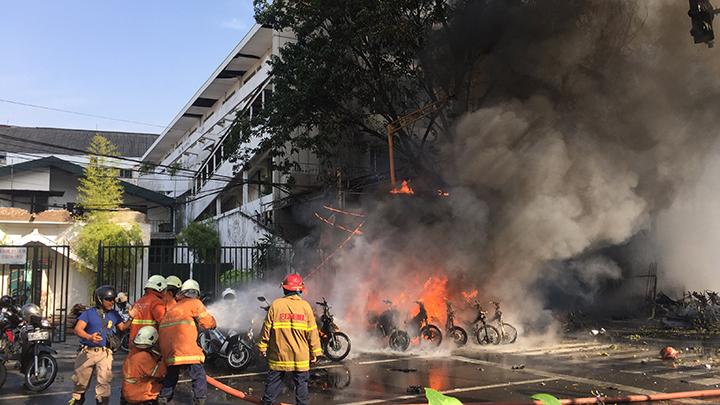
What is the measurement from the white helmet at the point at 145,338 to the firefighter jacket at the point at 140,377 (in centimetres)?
8

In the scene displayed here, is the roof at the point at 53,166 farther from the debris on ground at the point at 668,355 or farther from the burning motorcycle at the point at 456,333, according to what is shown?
the debris on ground at the point at 668,355

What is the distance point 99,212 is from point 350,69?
1344 cm

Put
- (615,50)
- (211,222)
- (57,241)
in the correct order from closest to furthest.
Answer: (615,50) → (57,241) → (211,222)

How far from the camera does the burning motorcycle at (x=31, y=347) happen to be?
7883 mm

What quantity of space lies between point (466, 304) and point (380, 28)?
7.80 metres

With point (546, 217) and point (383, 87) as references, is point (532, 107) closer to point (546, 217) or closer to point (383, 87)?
point (546, 217)

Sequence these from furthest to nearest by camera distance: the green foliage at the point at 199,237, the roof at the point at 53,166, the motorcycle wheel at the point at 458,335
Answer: the green foliage at the point at 199,237 < the roof at the point at 53,166 < the motorcycle wheel at the point at 458,335

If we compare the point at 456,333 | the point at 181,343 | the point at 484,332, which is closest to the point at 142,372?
the point at 181,343

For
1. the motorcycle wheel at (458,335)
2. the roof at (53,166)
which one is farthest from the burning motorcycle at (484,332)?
the roof at (53,166)

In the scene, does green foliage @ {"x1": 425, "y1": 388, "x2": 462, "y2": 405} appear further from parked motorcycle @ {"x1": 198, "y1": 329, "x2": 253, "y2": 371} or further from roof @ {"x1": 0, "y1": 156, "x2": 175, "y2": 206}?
roof @ {"x1": 0, "y1": 156, "x2": 175, "y2": 206}

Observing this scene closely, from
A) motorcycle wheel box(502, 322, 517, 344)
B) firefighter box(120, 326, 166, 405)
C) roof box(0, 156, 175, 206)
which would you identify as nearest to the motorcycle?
motorcycle wheel box(502, 322, 517, 344)

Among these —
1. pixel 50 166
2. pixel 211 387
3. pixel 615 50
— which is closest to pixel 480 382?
pixel 211 387

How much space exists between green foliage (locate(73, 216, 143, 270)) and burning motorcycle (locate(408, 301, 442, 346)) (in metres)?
13.5

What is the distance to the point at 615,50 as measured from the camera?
535 inches
